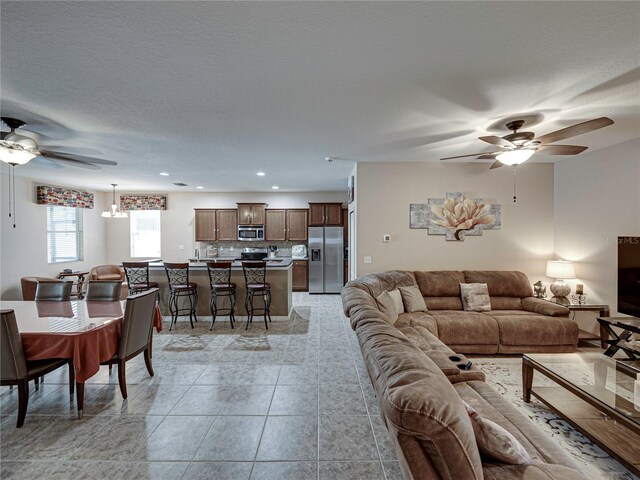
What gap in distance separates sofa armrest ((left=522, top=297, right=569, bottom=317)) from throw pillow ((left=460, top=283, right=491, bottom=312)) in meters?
0.50

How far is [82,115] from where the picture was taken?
2.76 meters

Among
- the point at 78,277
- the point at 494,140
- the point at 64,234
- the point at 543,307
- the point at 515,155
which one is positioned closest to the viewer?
the point at 494,140

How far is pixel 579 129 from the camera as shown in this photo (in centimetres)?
235

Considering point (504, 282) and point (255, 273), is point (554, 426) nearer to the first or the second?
point (504, 282)

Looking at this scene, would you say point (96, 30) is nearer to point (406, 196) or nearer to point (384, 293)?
point (384, 293)

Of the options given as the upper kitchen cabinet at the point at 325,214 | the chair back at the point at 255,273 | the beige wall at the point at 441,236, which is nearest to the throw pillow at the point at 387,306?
the beige wall at the point at 441,236

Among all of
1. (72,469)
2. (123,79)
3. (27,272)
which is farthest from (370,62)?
(27,272)

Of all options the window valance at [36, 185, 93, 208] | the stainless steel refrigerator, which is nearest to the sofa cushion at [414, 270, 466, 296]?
the stainless steel refrigerator

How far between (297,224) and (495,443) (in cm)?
682

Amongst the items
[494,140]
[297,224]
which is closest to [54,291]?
[297,224]

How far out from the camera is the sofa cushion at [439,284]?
13.8ft

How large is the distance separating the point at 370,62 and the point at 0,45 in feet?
7.42

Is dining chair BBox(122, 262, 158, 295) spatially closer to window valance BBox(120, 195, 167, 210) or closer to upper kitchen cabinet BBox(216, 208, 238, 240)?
upper kitchen cabinet BBox(216, 208, 238, 240)

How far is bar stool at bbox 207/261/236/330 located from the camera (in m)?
4.82
